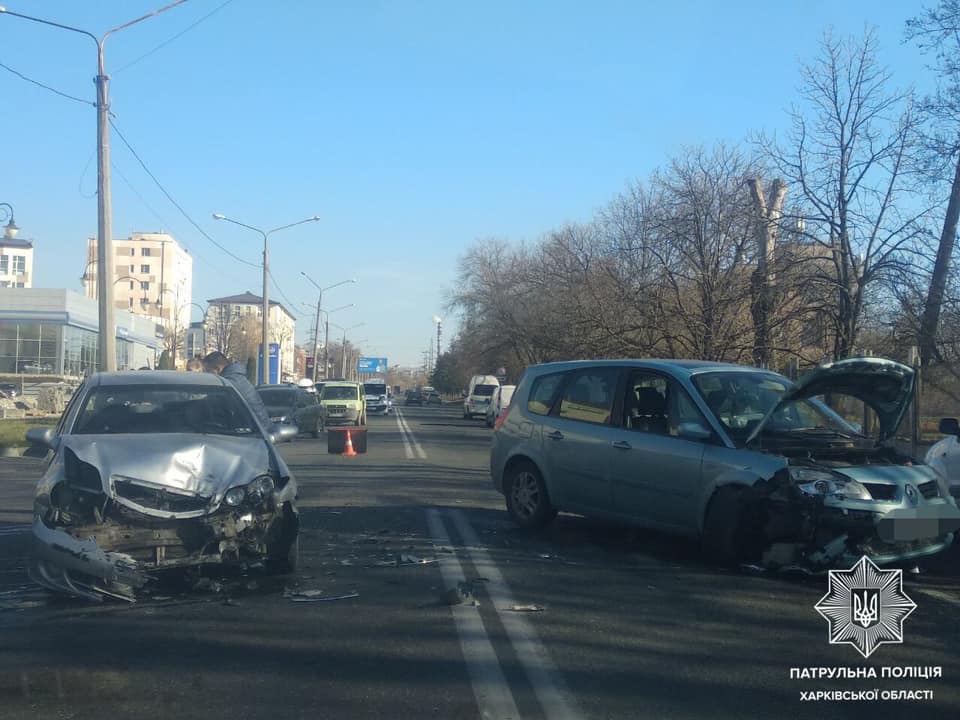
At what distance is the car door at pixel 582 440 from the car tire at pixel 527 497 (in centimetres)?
16

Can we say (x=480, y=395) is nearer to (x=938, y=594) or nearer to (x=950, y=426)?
(x=950, y=426)

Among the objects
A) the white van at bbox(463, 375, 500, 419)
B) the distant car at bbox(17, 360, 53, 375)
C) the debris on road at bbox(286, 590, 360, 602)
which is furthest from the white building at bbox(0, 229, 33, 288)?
the debris on road at bbox(286, 590, 360, 602)

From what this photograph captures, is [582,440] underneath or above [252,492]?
above

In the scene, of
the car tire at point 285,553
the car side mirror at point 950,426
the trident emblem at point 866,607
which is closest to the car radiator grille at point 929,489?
the trident emblem at point 866,607

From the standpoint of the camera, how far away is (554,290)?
37.1m

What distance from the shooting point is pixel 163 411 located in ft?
26.1

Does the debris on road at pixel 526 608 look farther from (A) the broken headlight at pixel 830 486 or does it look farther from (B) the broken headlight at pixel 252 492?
(A) the broken headlight at pixel 830 486

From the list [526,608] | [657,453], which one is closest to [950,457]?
[657,453]

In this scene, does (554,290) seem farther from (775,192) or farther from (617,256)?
(775,192)

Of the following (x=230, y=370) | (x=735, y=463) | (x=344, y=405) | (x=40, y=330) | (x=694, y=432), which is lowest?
(x=344, y=405)

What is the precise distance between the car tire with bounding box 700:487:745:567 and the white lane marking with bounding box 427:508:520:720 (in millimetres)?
1979

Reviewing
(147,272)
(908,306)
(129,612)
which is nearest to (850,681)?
(129,612)

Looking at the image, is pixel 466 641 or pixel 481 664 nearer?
pixel 481 664

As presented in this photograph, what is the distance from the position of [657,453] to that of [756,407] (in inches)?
37.9
